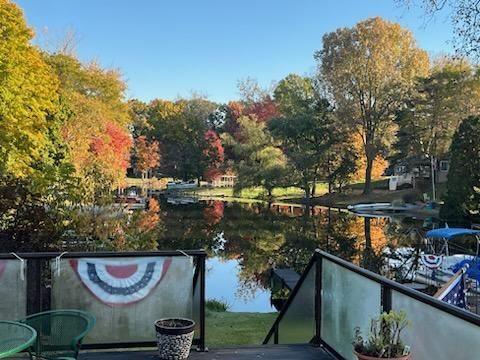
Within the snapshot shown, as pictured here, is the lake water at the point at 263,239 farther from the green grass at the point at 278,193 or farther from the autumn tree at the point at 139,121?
the autumn tree at the point at 139,121

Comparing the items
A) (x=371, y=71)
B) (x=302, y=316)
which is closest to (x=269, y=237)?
(x=302, y=316)

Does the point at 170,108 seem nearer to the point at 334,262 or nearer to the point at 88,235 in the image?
the point at 88,235

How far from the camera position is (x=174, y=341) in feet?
12.8

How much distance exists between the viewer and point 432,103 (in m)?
34.0

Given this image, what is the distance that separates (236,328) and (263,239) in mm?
13596

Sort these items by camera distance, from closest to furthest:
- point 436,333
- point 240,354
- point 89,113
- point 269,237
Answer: point 436,333 → point 240,354 → point 269,237 → point 89,113

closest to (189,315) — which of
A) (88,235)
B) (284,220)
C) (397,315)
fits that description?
(397,315)

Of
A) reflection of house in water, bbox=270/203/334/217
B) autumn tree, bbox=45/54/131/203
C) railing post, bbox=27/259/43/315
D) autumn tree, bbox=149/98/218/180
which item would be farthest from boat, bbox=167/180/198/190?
railing post, bbox=27/259/43/315

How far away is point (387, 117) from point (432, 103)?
404 centimetres

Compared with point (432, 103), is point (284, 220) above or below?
below

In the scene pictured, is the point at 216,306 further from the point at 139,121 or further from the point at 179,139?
the point at 139,121

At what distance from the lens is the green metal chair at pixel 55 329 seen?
3.49 m

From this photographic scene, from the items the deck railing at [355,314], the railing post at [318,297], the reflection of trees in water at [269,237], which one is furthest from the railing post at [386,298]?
the reflection of trees in water at [269,237]

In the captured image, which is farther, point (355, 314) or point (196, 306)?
point (196, 306)
